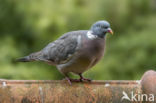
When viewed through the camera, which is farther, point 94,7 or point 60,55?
point 94,7

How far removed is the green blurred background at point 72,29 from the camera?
6031 mm

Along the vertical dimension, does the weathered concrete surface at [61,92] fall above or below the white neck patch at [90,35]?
below

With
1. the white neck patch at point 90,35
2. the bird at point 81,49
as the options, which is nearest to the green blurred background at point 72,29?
the bird at point 81,49

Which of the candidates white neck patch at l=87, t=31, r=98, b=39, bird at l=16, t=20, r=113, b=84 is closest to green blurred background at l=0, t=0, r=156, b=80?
bird at l=16, t=20, r=113, b=84

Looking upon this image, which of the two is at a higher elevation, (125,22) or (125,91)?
(125,22)

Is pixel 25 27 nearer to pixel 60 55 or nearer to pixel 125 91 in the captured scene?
pixel 60 55

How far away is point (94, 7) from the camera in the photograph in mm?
6602

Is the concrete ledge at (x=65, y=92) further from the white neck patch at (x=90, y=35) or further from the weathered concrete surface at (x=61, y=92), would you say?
the white neck patch at (x=90, y=35)

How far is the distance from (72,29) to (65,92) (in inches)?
103

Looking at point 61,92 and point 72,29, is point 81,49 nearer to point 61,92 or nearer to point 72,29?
point 61,92

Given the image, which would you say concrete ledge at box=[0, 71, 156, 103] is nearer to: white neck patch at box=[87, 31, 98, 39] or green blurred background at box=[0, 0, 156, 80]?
white neck patch at box=[87, 31, 98, 39]

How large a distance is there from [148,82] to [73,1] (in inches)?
115

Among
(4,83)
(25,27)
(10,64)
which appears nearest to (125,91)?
(4,83)

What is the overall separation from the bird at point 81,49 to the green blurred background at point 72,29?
4.92 ft
